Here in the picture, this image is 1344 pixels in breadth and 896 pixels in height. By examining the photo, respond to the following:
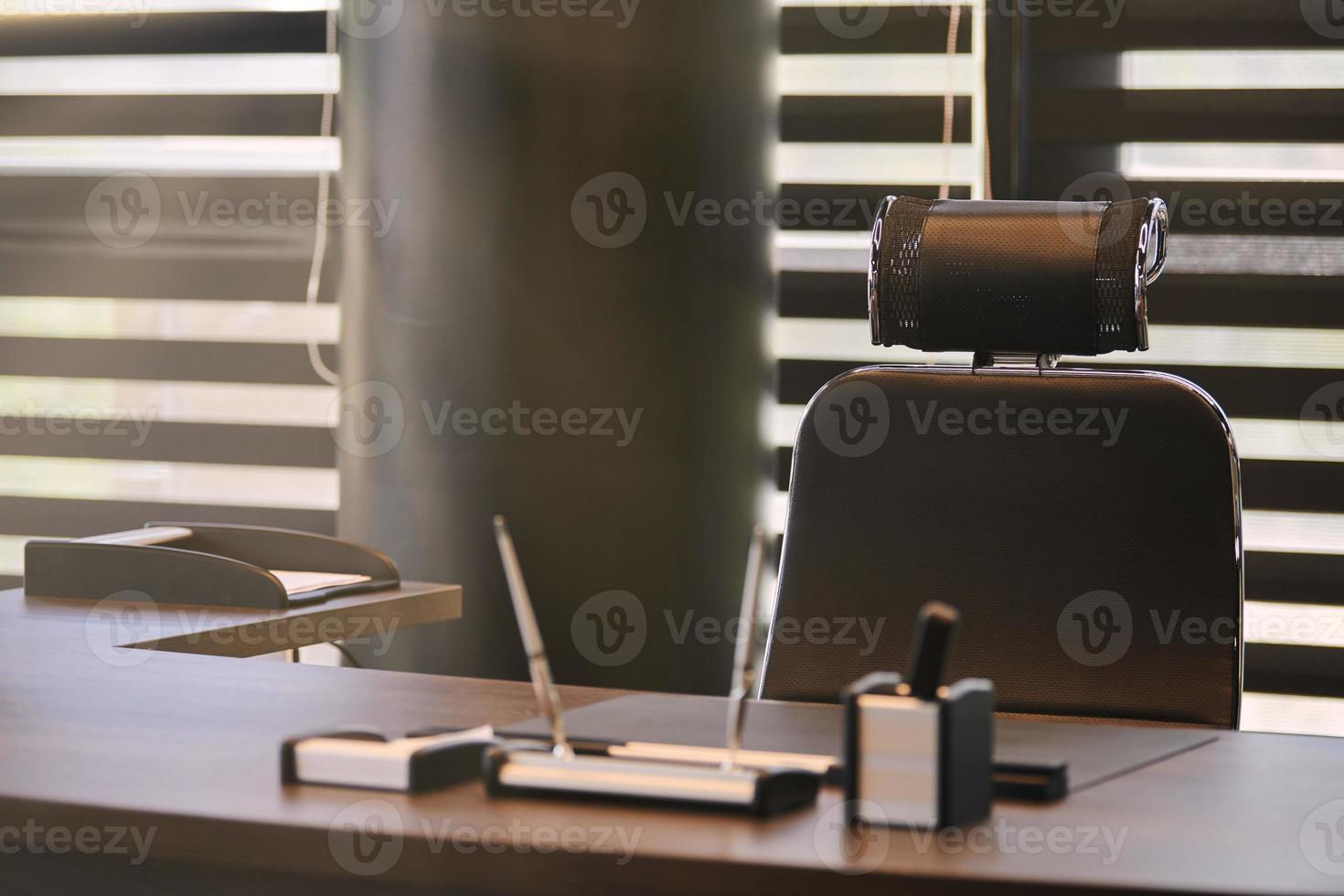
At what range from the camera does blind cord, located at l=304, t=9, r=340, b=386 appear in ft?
11.5

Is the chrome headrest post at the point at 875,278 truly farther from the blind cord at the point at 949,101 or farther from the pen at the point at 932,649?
the blind cord at the point at 949,101

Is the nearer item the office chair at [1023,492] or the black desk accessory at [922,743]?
the black desk accessory at [922,743]

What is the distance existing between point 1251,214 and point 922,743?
235cm

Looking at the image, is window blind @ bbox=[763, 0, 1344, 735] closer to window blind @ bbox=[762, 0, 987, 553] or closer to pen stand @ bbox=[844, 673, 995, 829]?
window blind @ bbox=[762, 0, 987, 553]

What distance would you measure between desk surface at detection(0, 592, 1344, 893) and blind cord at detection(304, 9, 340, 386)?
237cm

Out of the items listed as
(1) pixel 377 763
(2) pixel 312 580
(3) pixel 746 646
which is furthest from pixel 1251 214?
(1) pixel 377 763

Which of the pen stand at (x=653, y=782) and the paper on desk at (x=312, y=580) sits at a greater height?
the pen stand at (x=653, y=782)

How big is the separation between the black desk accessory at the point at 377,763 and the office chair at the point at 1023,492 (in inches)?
27.3

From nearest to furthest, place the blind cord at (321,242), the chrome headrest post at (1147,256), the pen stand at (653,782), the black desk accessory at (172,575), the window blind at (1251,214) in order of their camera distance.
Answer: the pen stand at (653,782), the chrome headrest post at (1147,256), the black desk accessory at (172,575), the window blind at (1251,214), the blind cord at (321,242)

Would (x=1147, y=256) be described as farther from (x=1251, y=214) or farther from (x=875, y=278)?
(x=1251, y=214)

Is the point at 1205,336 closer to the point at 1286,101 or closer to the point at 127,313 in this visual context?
the point at 1286,101

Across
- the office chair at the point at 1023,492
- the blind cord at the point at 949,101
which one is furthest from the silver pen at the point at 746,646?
the blind cord at the point at 949,101

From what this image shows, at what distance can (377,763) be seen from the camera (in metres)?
1.04

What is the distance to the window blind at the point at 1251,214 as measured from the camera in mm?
2945
